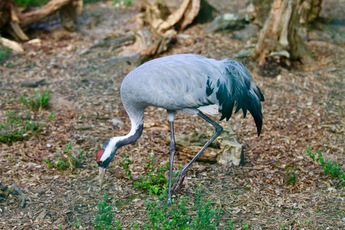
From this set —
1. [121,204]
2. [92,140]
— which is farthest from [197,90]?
[92,140]

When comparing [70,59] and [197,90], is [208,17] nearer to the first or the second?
[70,59]

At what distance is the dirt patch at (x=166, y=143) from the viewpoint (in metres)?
4.77

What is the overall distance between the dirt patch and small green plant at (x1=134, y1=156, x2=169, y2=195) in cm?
8

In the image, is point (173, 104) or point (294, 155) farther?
point (294, 155)

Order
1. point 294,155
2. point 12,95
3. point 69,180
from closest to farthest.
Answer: point 69,180, point 294,155, point 12,95

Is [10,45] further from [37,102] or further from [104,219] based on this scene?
[104,219]

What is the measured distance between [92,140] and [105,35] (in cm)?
366

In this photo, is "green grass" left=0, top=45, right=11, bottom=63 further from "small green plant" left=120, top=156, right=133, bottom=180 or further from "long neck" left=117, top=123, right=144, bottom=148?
"long neck" left=117, top=123, right=144, bottom=148

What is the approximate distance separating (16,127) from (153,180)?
1.77 metres

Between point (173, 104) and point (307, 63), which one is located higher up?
point (173, 104)

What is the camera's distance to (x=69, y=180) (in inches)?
205


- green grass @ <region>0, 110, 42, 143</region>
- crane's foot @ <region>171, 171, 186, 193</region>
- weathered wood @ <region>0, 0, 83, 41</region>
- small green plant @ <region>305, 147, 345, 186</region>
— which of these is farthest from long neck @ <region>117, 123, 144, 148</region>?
weathered wood @ <region>0, 0, 83, 41</region>

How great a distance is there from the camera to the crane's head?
4844 millimetres

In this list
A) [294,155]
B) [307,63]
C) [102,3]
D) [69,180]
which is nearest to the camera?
[69,180]
